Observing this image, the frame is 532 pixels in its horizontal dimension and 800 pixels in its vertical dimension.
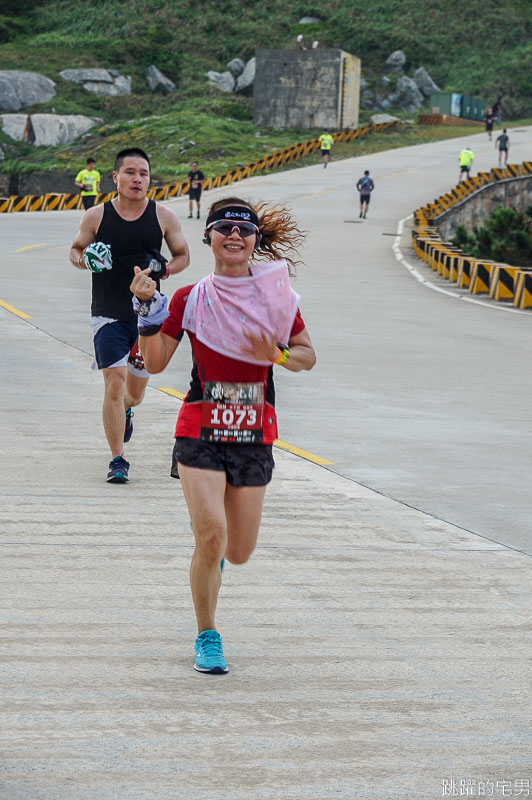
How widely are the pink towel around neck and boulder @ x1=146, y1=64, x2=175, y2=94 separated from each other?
3315 inches

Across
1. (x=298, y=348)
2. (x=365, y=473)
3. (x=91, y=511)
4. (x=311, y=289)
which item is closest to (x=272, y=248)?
(x=298, y=348)

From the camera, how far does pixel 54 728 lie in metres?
4.64

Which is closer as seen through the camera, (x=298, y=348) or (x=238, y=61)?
(x=298, y=348)

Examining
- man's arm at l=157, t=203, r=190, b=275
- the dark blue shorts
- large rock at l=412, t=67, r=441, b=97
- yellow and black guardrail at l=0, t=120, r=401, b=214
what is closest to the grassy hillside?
large rock at l=412, t=67, r=441, b=97

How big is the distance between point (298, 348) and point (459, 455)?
520 centimetres

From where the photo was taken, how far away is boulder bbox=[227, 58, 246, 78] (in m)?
91.2

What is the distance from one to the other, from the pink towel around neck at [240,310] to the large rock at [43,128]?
237 feet

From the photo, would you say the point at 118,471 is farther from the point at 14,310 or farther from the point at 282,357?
the point at 14,310

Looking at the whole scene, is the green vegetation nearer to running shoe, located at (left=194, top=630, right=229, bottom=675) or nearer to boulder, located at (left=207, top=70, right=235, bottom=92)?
running shoe, located at (left=194, top=630, right=229, bottom=675)

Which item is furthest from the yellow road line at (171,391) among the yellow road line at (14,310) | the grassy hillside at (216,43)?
the grassy hillside at (216,43)

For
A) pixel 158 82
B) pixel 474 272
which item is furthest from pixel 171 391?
pixel 158 82

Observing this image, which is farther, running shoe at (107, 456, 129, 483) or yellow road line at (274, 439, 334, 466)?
yellow road line at (274, 439, 334, 466)

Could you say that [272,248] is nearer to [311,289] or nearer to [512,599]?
[512,599]

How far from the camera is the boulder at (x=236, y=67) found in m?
91.2
